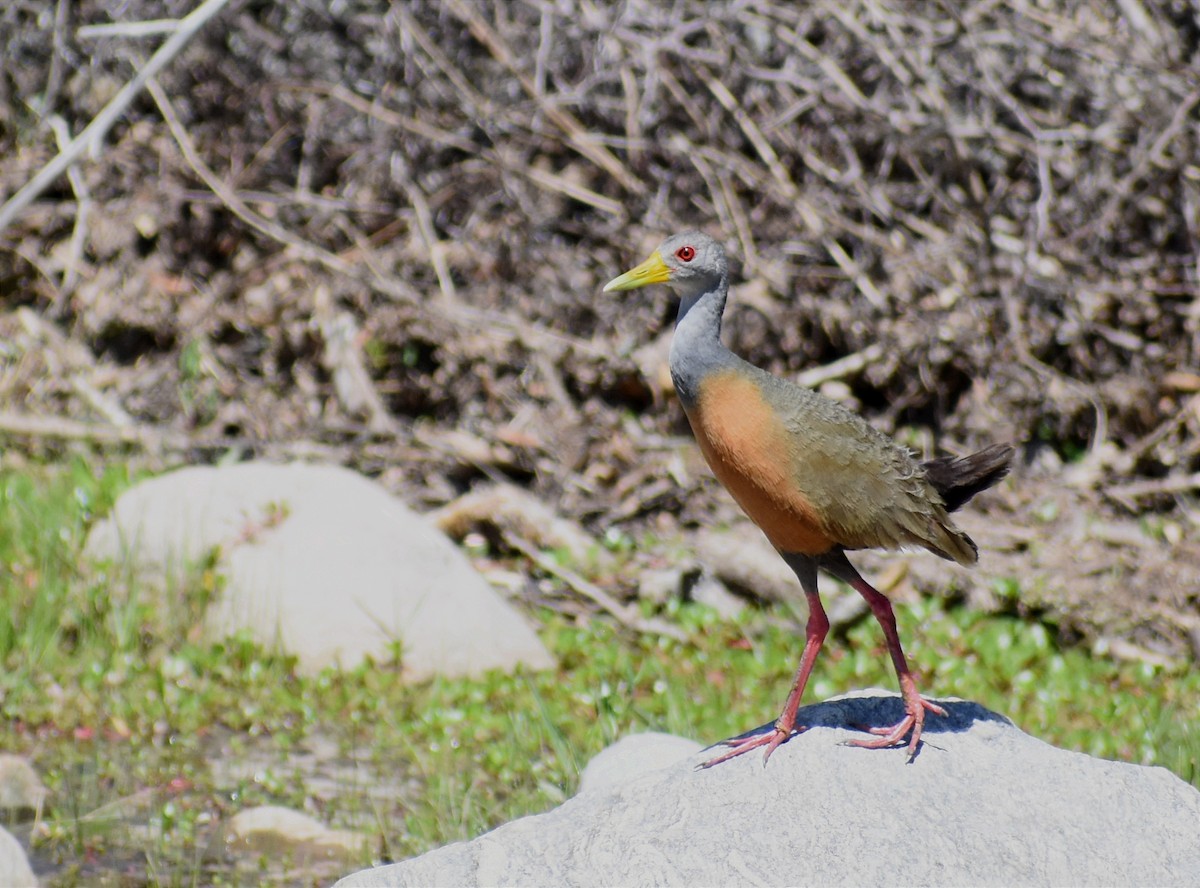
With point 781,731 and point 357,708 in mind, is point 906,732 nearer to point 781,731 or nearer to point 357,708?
point 781,731

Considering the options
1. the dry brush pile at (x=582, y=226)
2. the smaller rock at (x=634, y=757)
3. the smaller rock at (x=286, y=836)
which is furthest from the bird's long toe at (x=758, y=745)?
the dry brush pile at (x=582, y=226)

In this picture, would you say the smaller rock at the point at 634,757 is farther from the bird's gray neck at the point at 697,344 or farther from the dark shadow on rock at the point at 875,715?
the bird's gray neck at the point at 697,344

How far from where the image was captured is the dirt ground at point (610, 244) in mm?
7660

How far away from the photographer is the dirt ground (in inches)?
302

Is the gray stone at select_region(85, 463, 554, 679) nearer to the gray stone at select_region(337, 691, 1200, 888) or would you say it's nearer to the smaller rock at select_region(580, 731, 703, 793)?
the smaller rock at select_region(580, 731, 703, 793)

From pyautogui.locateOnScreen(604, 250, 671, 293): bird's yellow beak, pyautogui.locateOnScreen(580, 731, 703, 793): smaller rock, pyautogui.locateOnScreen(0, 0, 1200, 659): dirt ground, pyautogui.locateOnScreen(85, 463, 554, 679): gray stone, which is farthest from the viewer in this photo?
pyautogui.locateOnScreen(0, 0, 1200, 659): dirt ground

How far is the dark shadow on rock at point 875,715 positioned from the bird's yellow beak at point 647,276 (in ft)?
4.08

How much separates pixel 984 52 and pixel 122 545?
520 cm

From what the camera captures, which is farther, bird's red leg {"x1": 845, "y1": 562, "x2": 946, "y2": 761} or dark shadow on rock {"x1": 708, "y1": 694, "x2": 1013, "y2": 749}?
dark shadow on rock {"x1": 708, "y1": 694, "x2": 1013, "y2": 749}

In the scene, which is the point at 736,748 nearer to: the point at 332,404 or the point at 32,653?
the point at 32,653

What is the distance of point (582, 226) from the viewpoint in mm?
8648

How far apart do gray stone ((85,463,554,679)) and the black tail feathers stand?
266 cm

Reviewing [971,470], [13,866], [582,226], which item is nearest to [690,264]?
[971,470]

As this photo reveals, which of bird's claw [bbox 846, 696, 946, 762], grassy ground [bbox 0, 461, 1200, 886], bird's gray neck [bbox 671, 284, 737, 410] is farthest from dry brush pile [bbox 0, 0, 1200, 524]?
bird's claw [bbox 846, 696, 946, 762]
